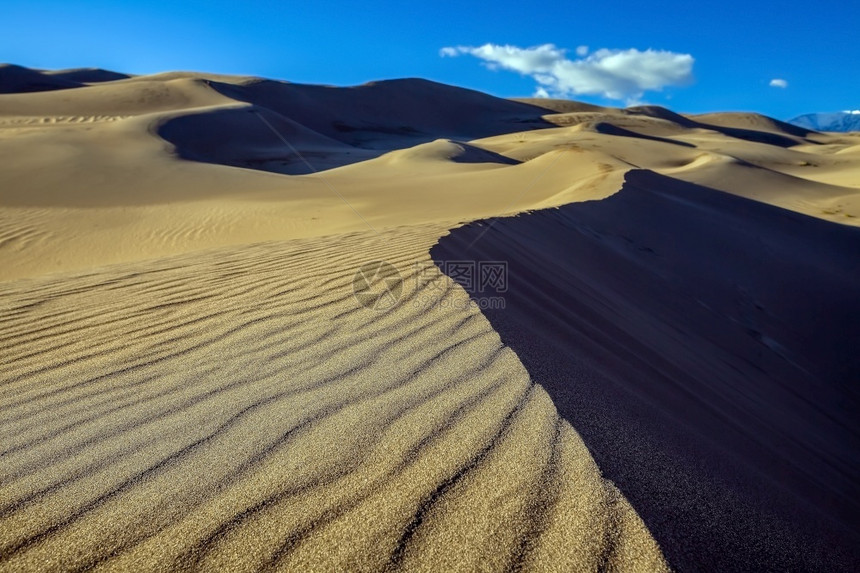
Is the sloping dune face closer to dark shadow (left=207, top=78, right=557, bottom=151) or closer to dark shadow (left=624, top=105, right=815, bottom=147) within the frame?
dark shadow (left=207, top=78, right=557, bottom=151)

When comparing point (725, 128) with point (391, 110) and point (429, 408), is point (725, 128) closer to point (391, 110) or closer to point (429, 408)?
point (391, 110)

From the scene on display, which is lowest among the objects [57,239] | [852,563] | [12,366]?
[57,239]

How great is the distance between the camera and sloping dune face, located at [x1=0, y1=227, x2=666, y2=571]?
144 centimetres

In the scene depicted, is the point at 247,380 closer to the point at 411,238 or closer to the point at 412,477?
the point at 412,477

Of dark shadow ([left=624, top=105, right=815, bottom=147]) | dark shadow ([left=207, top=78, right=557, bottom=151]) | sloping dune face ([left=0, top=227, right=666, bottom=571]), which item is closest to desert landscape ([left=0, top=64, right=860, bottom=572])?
sloping dune face ([left=0, top=227, right=666, bottom=571])

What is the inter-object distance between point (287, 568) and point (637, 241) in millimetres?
7471

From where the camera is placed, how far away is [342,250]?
15.7ft

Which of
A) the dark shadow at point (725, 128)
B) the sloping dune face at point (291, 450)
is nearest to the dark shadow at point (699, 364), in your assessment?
the sloping dune face at point (291, 450)

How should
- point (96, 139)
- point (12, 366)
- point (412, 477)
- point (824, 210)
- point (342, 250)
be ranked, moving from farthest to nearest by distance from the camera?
point (96, 139) < point (824, 210) < point (342, 250) < point (12, 366) < point (412, 477)

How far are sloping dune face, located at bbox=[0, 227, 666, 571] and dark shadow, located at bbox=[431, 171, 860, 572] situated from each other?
240 mm

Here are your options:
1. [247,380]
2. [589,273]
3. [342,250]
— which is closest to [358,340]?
[247,380]

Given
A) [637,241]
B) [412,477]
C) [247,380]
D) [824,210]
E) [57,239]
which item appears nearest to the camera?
[412,477]

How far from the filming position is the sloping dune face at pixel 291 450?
1436mm

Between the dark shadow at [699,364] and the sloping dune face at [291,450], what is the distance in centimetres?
24
